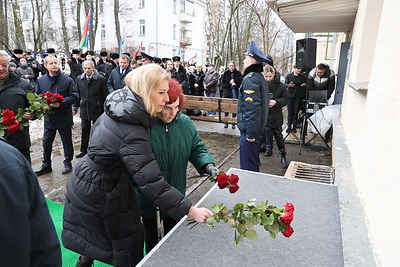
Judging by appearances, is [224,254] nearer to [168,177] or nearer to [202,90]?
[168,177]

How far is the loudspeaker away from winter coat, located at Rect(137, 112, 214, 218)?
19.0 feet

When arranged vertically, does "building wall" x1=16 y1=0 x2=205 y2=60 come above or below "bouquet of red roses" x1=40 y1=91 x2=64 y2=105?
above

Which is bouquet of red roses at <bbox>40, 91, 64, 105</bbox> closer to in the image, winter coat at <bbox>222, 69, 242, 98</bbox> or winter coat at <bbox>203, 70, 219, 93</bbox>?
winter coat at <bbox>222, 69, 242, 98</bbox>

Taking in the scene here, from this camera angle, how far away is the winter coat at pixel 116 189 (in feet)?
6.19

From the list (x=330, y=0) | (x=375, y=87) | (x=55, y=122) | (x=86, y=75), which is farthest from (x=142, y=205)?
(x=330, y=0)

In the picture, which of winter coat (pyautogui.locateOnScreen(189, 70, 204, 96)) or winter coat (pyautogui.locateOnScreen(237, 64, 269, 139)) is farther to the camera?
winter coat (pyautogui.locateOnScreen(189, 70, 204, 96))

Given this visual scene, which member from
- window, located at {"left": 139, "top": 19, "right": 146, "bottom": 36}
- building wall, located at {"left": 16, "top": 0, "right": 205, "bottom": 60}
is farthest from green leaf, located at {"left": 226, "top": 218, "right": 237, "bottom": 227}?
window, located at {"left": 139, "top": 19, "right": 146, "bottom": 36}

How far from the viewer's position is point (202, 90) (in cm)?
1235

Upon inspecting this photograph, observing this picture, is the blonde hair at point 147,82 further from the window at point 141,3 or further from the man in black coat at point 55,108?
the window at point 141,3

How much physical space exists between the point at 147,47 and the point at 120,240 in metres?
36.1

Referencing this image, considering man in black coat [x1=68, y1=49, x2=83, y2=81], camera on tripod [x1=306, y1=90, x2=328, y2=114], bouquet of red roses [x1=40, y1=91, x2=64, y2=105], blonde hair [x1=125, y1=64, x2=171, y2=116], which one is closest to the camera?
blonde hair [x1=125, y1=64, x2=171, y2=116]

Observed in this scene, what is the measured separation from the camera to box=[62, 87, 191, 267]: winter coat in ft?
6.19

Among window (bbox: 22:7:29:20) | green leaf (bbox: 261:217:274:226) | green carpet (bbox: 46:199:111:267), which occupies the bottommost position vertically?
green carpet (bbox: 46:199:111:267)

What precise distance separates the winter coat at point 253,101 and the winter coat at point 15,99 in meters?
3.11
